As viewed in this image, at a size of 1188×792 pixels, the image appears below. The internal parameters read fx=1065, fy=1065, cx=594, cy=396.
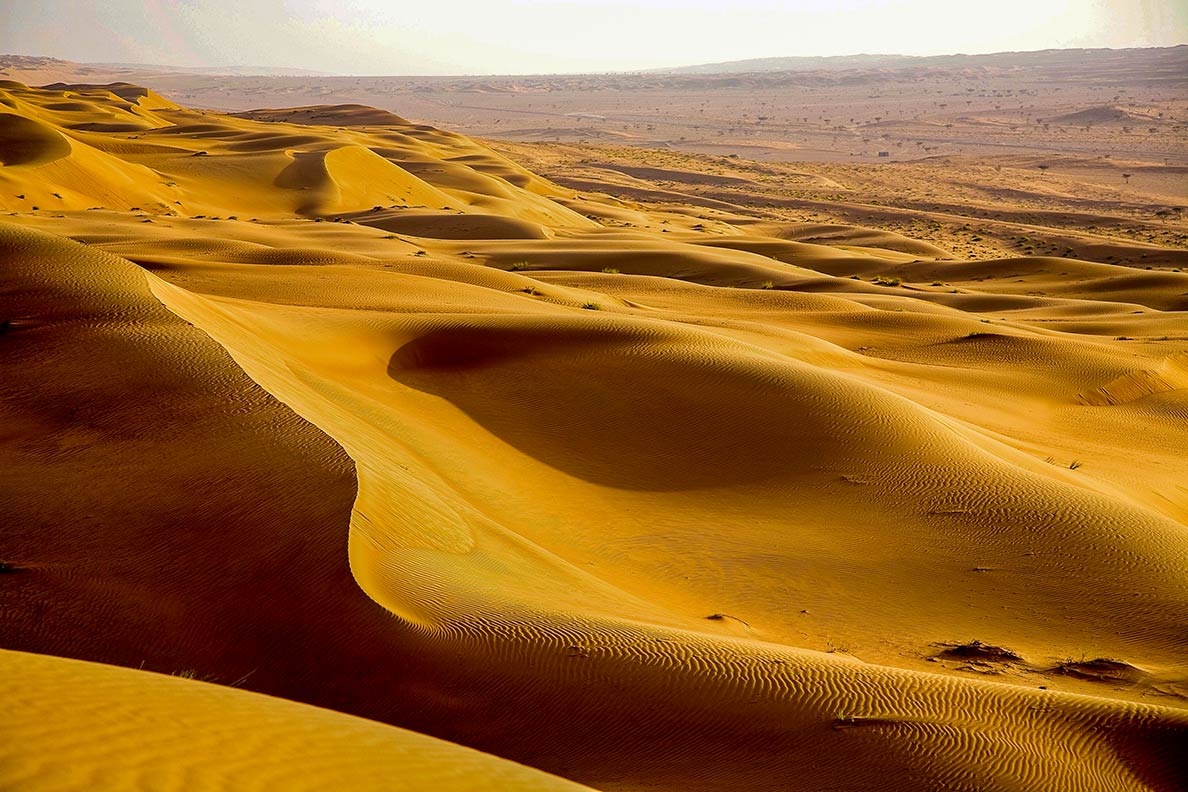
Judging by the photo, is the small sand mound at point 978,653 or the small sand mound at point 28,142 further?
the small sand mound at point 28,142

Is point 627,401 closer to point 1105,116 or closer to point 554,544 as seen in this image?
point 554,544

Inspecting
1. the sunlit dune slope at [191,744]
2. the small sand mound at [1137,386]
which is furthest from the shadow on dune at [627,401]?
the small sand mound at [1137,386]

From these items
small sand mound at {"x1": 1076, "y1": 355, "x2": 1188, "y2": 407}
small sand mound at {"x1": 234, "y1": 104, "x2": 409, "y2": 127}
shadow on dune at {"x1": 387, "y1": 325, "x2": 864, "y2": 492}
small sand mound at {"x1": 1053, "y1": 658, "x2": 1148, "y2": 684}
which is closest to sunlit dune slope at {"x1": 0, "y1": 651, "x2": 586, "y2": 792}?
small sand mound at {"x1": 1053, "y1": 658, "x2": 1148, "y2": 684}

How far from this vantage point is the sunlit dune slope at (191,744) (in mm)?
3068

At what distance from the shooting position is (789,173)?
6334 cm

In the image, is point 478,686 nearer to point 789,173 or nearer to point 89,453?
point 89,453

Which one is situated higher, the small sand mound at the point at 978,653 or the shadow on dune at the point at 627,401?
the shadow on dune at the point at 627,401

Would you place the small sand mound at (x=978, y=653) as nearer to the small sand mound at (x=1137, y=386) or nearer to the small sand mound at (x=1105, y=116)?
the small sand mound at (x=1137, y=386)

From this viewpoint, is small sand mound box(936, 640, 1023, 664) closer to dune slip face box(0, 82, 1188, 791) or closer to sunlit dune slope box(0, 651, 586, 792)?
dune slip face box(0, 82, 1188, 791)

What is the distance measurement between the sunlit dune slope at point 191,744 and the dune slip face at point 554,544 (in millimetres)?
19

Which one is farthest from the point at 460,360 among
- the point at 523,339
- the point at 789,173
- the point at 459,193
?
the point at 789,173

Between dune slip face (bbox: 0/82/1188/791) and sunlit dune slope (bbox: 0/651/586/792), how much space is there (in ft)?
0.06

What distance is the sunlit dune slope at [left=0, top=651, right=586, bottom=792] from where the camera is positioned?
10.1ft

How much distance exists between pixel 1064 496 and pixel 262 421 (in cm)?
671
